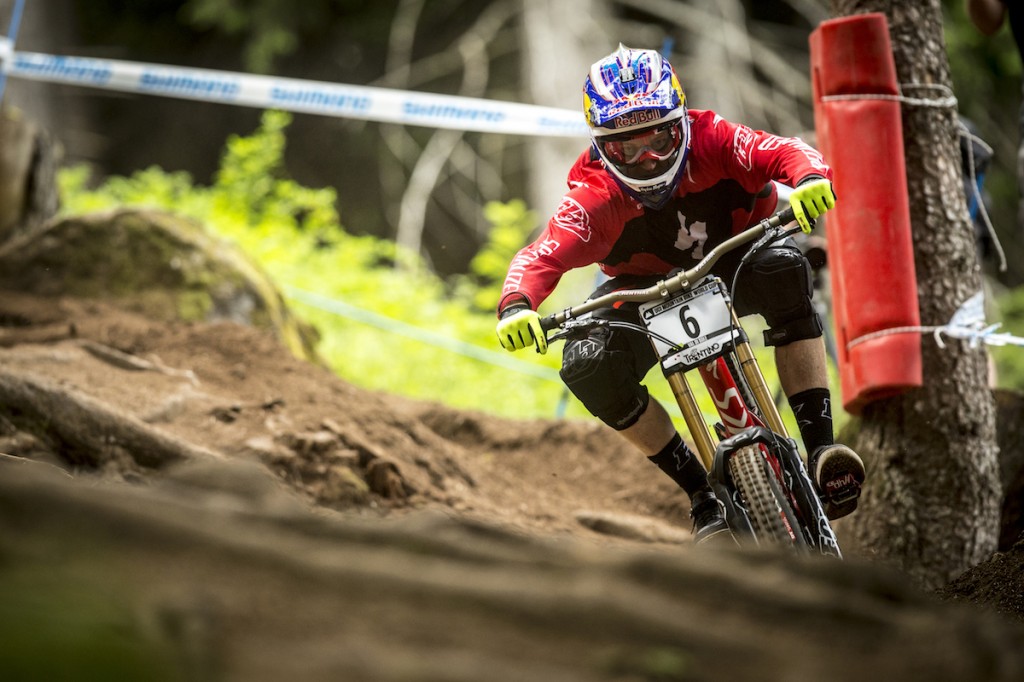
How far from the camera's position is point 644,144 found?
3.84 m

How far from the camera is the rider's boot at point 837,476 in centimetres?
→ 367

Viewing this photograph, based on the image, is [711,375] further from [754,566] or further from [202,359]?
[202,359]

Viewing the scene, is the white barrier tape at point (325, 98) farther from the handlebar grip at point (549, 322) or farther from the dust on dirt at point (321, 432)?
the handlebar grip at point (549, 322)

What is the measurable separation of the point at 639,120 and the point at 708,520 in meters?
1.46

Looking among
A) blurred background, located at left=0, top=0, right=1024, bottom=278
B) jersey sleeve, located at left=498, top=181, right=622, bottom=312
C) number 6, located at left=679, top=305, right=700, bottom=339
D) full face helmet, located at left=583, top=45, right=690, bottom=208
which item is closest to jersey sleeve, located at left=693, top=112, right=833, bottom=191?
full face helmet, located at left=583, top=45, right=690, bottom=208

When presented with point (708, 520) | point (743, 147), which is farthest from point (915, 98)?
point (708, 520)

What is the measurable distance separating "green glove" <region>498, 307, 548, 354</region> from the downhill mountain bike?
0.12 ft

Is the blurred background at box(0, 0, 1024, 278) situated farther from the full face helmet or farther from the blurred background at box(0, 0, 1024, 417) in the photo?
the full face helmet

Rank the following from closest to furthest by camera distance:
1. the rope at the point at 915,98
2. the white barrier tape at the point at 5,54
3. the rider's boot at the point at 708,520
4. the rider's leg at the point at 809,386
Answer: the rider's boot at the point at 708,520 < the rider's leg at the point at 809,386 < the rope at the point at 915,98 < the white barrier tape at the point at 5,54

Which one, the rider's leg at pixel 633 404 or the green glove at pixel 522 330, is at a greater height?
the green glove at pixel 522 330

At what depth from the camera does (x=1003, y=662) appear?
1.66 m

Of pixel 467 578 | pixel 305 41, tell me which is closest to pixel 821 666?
pixel 467 578

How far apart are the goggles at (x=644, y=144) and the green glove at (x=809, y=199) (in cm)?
54

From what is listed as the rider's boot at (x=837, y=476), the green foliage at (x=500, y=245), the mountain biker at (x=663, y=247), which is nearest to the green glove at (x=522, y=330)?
the mountain biker at (x=663, y=247)
